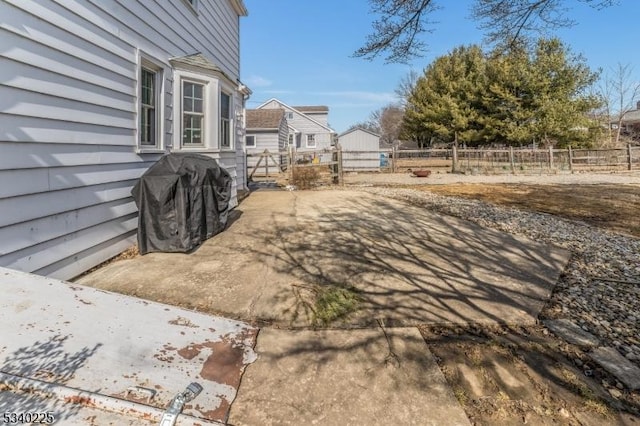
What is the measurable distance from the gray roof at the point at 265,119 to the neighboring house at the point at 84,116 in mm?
16481

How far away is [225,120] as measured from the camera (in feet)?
25.5

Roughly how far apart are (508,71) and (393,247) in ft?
78.3

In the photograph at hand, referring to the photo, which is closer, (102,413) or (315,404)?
(102,413)

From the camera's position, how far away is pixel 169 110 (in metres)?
5.80

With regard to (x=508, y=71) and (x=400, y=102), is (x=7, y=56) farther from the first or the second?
(x=400, y=102)

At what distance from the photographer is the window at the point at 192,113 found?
20.3ft

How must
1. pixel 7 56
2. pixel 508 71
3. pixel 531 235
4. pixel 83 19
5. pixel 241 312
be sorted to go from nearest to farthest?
1. pixel 7 56
2. pixel 241 312
3. pixel 83 19
4. pixel 531 235
5. pixel 508 71

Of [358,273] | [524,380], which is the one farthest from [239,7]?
[524,380]

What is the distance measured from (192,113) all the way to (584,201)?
994 cm

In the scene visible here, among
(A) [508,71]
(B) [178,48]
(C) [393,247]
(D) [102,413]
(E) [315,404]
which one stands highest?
(A) [508,71]

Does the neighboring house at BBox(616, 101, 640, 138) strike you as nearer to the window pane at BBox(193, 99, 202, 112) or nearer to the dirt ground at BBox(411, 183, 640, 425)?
the window pane at BBox(193, 99, 202, 112)

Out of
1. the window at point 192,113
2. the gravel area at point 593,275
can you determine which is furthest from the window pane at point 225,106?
the gravel area at point 593,275

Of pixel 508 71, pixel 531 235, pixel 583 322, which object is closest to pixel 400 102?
pixel 508 71

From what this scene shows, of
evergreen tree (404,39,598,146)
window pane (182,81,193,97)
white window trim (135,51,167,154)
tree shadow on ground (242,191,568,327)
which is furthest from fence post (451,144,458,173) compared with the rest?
white window trim (135,51,167,154)
